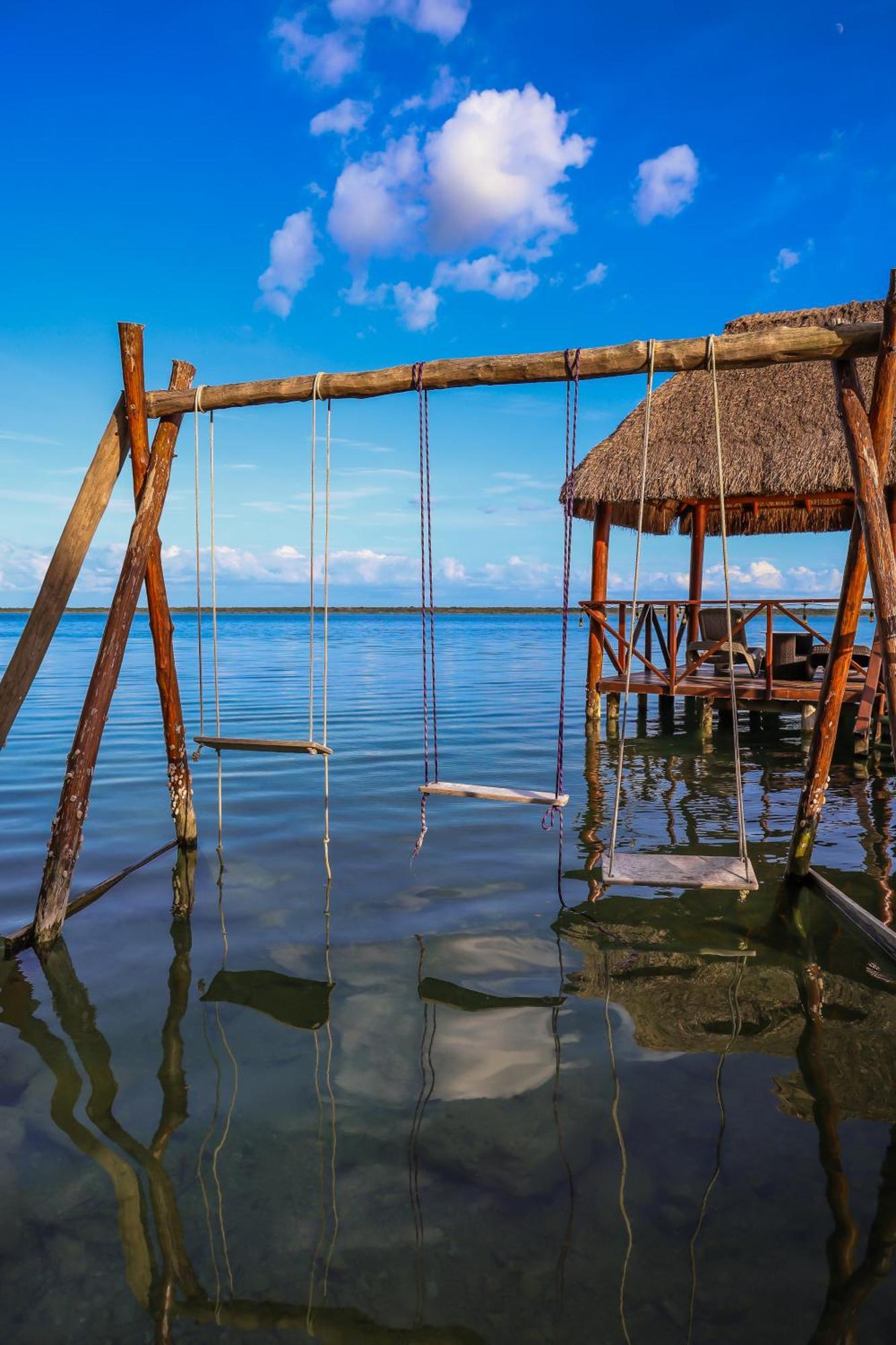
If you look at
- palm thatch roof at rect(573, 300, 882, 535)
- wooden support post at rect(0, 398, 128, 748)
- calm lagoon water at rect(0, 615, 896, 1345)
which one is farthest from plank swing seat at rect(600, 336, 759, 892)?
palm thatch roof at rect(573, 300, 882, 535)

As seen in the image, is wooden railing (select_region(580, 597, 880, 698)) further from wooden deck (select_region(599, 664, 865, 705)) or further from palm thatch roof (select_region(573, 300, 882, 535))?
palm thatch roof (select_region(573, 300, 882, 535))

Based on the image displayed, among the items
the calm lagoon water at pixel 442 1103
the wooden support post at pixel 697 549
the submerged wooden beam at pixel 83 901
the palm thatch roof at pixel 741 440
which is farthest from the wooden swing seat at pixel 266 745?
the wooden support post at pixel 697 549

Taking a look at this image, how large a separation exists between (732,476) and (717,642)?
2262 millimetres

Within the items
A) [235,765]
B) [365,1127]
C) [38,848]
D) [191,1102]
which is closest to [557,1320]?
[365,1127]

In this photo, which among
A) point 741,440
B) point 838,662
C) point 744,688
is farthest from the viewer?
point 741,440

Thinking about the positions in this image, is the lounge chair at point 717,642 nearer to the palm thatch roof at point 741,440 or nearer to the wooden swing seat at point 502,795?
the palm thatch roof at point 741,440

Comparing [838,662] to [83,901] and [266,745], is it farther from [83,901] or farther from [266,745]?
[83,901]

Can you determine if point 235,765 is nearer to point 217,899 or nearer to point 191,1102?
point 217,899

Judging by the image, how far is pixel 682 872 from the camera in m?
4.04

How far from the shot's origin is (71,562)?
460 cm

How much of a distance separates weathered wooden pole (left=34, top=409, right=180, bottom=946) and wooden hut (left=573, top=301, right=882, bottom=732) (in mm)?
5328

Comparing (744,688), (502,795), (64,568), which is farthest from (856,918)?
(744,688)

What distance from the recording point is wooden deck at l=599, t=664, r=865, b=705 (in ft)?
31.7

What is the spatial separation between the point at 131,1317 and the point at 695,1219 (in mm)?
1447
